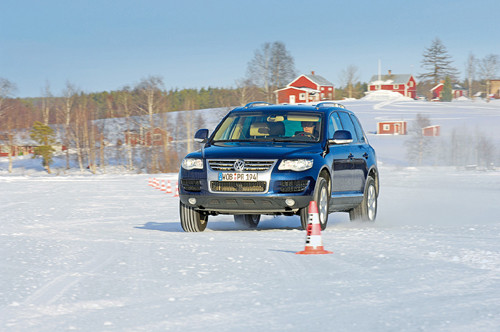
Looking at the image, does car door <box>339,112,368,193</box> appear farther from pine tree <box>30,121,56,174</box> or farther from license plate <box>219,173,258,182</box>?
pine tree <box>30,121,56,174</box>

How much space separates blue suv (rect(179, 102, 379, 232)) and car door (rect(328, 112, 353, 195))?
0.05 feet

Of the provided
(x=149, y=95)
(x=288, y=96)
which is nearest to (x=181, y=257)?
(x=149, y=95)

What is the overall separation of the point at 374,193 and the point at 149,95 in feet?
237

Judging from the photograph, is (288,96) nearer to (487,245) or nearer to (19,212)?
(19,212)

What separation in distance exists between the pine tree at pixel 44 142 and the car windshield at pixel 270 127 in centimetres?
8250

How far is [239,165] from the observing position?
1027 centimetres

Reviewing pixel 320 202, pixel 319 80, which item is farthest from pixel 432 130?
pixel 320 202

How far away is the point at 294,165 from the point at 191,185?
4.63 ft

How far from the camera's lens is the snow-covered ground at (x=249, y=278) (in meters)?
5.07

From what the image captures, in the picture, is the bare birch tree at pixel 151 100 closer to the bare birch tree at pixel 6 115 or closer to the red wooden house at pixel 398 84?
the bare birch tree at pixel 6 115

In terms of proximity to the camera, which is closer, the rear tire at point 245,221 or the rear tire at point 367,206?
the rear tire at point 367,206

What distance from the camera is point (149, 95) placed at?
8400 centimetres

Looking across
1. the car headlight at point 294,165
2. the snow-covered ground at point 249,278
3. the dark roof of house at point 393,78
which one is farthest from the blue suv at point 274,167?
the dark roof of house at point 393,78

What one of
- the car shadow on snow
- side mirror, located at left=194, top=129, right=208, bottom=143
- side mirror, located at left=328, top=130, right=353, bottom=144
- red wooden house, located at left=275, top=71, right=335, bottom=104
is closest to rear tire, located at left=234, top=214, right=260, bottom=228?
the car shadow on snow
